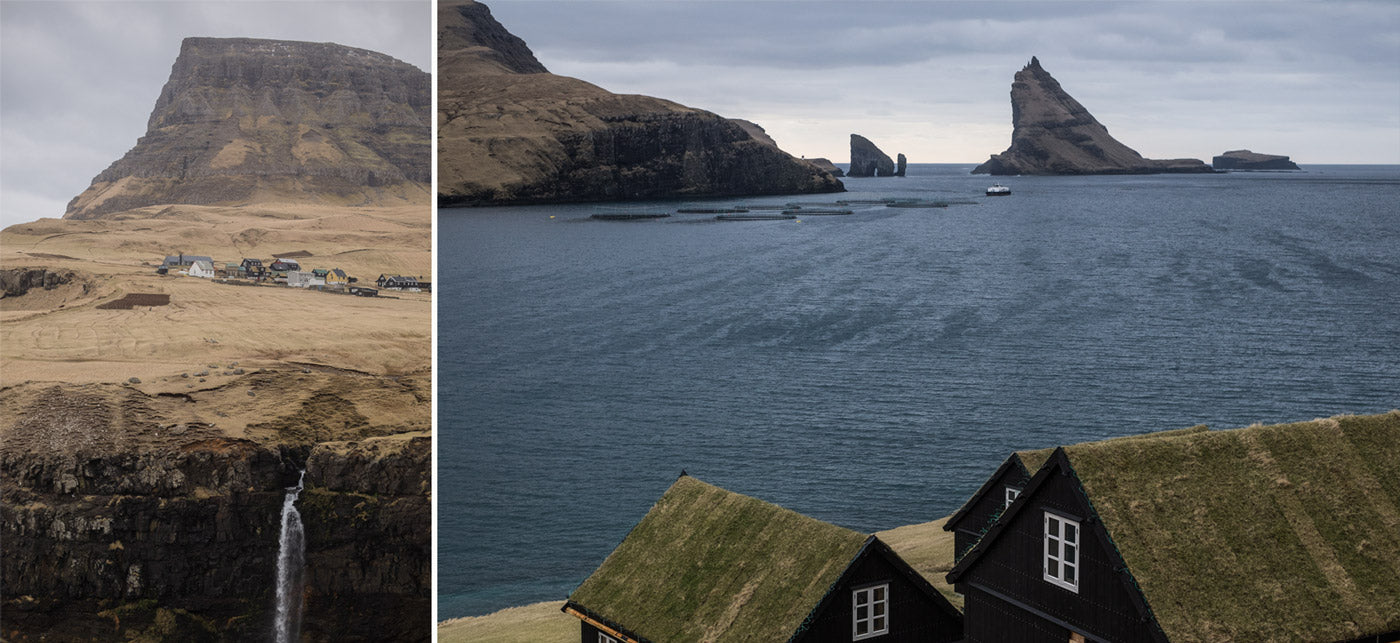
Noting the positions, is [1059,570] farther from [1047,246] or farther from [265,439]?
[1047,246]

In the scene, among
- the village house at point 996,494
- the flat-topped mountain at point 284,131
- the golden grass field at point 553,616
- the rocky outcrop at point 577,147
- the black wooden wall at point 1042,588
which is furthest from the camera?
the rocky outcrop at point 577,147

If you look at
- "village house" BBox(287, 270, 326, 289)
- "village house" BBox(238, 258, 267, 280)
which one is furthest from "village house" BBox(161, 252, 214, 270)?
"village house" BBox(287, 270, 326, 289)

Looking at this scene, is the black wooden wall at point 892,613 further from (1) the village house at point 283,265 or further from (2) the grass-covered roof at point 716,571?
(1) the village house at point 283,265

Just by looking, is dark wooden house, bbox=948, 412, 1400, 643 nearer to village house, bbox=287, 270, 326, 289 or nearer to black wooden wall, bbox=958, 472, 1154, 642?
black wooden wall, bbox=958, 472, 1154, 642

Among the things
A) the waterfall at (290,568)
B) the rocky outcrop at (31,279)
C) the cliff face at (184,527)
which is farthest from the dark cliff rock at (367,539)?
the rocky outcrop at (31,279)

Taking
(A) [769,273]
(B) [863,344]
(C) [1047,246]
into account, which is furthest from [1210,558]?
(C) [1047,246]

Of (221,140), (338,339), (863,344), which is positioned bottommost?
(863,344)

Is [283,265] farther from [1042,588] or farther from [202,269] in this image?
[1042,588]
